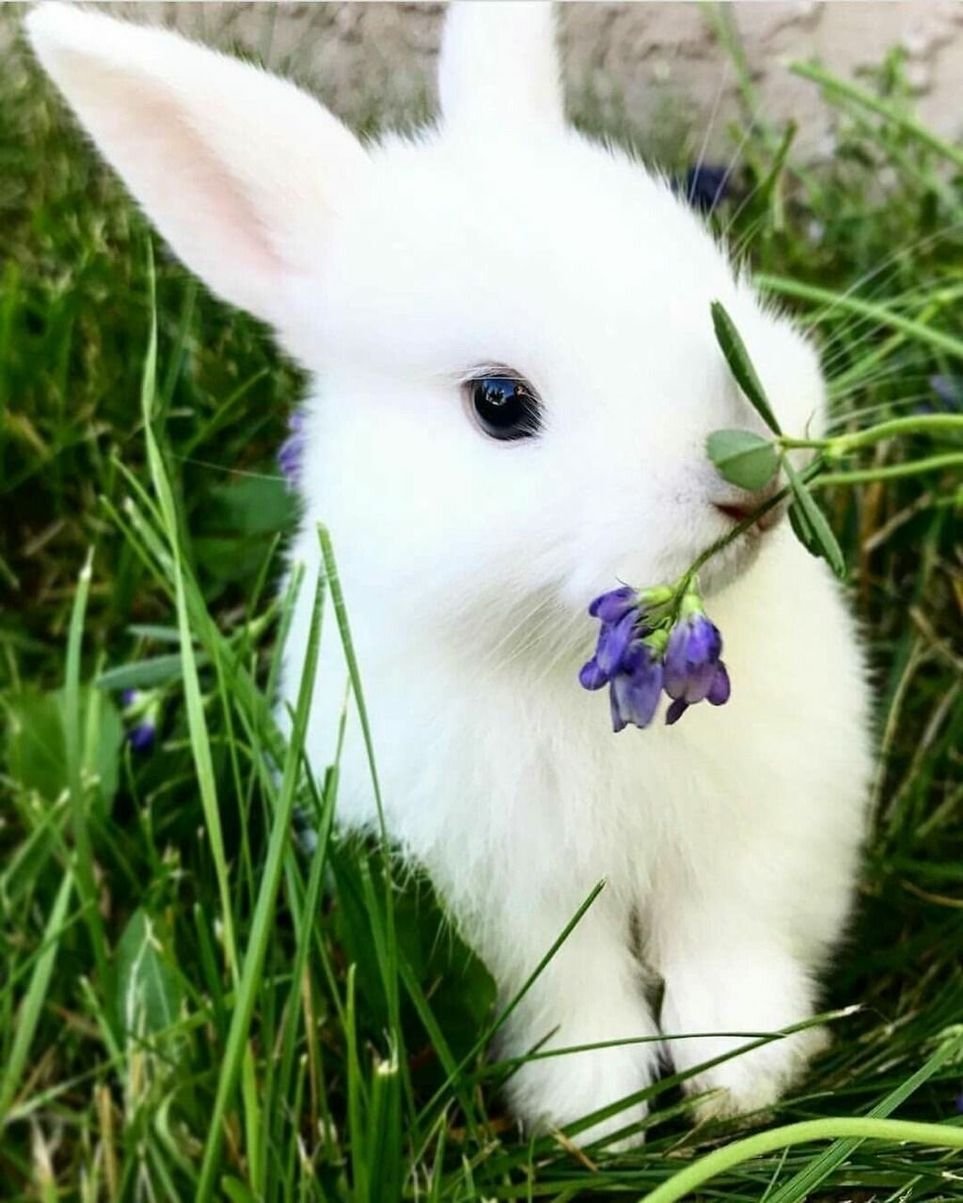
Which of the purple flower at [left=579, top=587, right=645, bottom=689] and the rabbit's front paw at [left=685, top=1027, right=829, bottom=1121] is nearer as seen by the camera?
the purple flower at [left=579, top=587, right=645, bottom=689]

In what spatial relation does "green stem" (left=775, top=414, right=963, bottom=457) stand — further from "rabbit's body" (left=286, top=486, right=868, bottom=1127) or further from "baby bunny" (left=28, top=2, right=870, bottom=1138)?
"rabbit's body" (left=286, top=486, right=868, bottom=1127)

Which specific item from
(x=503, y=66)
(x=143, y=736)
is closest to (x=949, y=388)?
(x=503, y=66)

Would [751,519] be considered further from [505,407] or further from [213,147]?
[213,147]

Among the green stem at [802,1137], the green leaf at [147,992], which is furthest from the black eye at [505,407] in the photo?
the green leaf at [147,992]

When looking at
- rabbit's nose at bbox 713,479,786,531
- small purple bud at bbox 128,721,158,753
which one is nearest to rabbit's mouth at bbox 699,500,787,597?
rabbit's nose at bbox 713,479,786,531

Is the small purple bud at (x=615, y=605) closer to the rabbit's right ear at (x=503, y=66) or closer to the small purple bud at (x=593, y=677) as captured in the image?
the small purple bud at (x=593, y=677)
